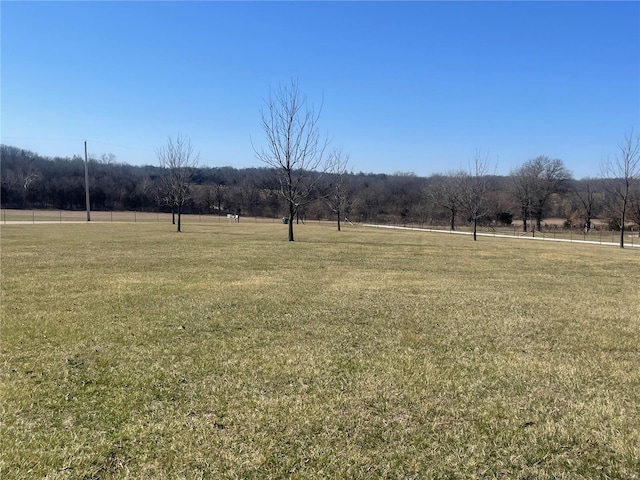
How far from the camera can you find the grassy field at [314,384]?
3047 mm

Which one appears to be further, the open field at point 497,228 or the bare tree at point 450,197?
the bare tree at point 450,197

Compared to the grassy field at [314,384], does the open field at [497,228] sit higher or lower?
lower

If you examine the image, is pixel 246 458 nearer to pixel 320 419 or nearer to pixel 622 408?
pixel 320 419

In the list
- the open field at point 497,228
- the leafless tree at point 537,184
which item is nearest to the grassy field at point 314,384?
the open field at point 497,228

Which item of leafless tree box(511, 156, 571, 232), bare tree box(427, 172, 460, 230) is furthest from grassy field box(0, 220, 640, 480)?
leafless tree box(511, 156, 571, 232)

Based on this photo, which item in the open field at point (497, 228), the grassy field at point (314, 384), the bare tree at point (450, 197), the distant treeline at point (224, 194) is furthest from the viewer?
the distant treeline at point (224, 194)

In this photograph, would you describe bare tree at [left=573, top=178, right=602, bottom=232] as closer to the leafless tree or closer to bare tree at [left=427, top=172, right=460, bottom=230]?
the leafless tree

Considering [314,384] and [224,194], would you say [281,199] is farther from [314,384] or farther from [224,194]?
[314,384]

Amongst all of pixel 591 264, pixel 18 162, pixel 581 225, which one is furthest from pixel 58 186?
pixel 591 264

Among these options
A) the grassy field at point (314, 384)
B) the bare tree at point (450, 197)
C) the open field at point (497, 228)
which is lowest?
the open field at point (497, 228)

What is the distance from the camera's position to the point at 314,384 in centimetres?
433

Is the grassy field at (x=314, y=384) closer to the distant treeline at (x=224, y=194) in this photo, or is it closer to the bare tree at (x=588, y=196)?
the distant treeline at (x=224, y=194)

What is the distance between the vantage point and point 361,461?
3027 millimetres

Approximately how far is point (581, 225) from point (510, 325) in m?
75.6
